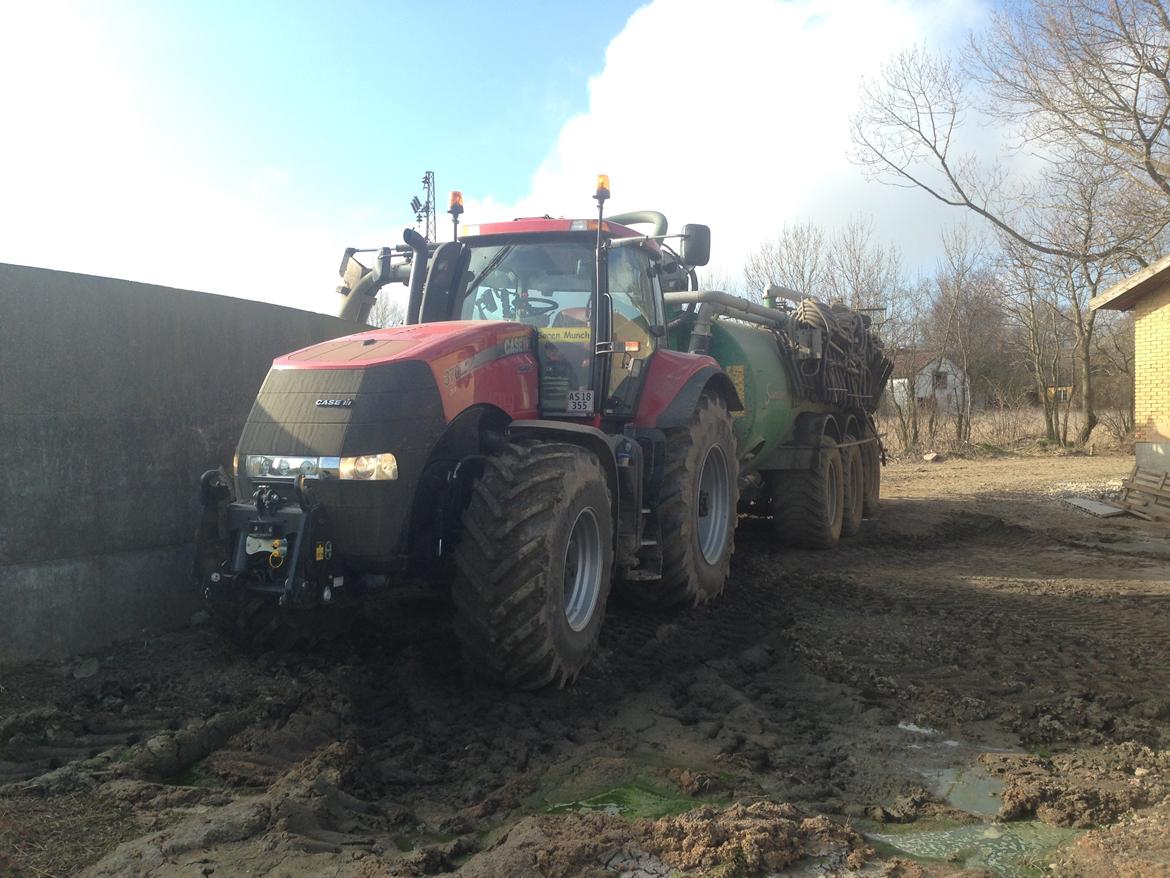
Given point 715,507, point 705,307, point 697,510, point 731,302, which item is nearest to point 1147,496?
point 731,302

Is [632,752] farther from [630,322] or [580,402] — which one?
[630,322]

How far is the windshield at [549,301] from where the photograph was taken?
5691 millimetres

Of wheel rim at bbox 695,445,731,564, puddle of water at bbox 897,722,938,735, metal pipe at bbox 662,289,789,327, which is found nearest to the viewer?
puddle of water at bbox 897,722,938,735

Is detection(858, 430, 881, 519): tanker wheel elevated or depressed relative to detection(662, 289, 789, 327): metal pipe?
depressed

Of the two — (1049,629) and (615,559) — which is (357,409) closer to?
(615,559)

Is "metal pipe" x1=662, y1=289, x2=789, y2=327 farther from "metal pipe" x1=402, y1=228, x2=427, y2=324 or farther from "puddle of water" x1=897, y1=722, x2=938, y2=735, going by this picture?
"puddle of water" x1=897, y1=722, x2=938, y2=735

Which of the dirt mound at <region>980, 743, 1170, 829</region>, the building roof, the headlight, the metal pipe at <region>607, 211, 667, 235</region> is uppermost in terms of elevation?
the building roof

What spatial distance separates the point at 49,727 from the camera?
4145mm

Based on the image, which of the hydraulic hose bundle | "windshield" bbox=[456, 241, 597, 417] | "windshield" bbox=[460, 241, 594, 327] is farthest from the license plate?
the hydraulic hose bundle

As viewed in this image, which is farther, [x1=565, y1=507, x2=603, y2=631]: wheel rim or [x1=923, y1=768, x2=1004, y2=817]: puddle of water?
[x1=565, y1=507, x2=603, y2=631]: wheel rim

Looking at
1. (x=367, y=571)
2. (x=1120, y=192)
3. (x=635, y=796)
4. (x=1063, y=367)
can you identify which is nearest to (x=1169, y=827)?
(x=635, y=796)

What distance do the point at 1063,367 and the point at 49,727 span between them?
39.3m

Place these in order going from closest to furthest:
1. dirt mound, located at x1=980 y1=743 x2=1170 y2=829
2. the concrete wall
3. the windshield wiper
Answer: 1. dirt mound, located at x1=980 y1=743 x2=1170 y2=829
2. the concrete wall
3. the windshield wiper

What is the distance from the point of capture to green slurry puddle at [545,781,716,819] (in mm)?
3498
